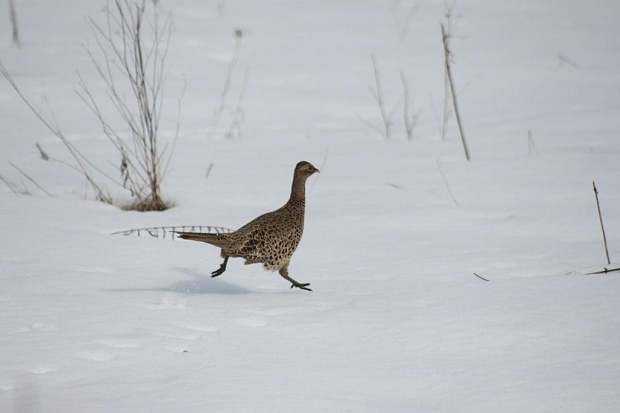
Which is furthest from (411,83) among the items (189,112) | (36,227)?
→ (36,227)

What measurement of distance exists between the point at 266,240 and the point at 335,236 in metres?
1.10

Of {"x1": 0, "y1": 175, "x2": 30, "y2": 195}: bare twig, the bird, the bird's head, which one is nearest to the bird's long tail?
the bird

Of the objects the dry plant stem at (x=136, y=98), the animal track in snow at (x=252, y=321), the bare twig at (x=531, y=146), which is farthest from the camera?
the bare twig at (x=531, y=146)

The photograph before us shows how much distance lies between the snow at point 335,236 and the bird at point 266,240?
0.16 metres

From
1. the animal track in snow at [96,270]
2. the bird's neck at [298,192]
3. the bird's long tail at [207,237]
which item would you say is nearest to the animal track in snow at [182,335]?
the bird's long tail at [207,237]

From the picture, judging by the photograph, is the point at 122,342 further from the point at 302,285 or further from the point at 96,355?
the point at 302,285

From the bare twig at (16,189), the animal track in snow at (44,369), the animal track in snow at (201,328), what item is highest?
the animal track in snow at (44,369)

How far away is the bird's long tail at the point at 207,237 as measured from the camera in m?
3.61

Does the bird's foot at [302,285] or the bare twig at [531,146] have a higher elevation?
the bare twig at [531,146]

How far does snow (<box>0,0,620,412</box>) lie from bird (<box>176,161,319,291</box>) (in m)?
0.16

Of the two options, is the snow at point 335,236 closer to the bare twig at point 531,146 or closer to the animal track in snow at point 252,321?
the animal track in snow at point 252,321

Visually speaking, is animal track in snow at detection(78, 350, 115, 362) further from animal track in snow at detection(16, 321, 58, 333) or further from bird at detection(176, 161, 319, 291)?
bird at detection(176, 161, 319, 291)

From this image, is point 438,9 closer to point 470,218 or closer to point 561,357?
point 470,218

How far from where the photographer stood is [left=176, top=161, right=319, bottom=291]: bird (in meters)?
3.74
